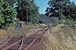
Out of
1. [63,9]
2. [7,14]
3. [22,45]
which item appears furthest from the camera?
[63,9]

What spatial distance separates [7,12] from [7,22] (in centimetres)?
206

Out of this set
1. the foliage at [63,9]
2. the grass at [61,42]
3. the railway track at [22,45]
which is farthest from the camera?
the foliage at [63,9]

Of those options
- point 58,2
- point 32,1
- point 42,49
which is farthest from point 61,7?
point 42,49

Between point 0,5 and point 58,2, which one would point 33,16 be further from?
point 0,5

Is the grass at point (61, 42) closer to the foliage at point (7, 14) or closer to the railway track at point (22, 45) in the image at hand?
the railway track at point (22, 45)

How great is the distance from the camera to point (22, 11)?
8819 cm

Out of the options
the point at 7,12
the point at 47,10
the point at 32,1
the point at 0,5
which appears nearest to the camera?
the point at 0,5

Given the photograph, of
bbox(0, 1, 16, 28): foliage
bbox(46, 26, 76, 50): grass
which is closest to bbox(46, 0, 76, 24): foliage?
bbox(0, 1, 16, 28): foliage

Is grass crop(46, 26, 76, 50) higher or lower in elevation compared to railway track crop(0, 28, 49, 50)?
lower

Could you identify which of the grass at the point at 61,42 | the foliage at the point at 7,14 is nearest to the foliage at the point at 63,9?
the foliage at the point at 7,14

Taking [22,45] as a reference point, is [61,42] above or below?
below

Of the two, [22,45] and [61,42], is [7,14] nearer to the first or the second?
[61,42]

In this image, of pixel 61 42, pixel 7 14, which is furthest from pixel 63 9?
pixel 61 42

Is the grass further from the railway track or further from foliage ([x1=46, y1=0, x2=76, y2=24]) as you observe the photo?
foliage ([x1=46, y1=0, x2=76, y2=24])
